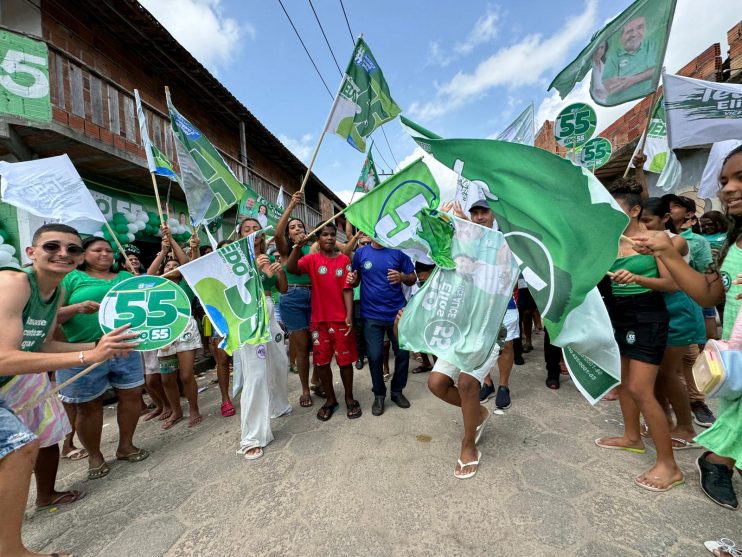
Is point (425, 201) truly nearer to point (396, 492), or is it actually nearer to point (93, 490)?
point (396, 492)

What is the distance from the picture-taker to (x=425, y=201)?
2904 millimetres

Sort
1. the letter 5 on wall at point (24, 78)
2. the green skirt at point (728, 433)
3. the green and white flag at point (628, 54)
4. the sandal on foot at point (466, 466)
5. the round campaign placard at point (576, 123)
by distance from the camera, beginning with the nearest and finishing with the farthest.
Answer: the green skirt at point (728, 433)
the sandal on foot at point (466, 466)
the green and white flag at point (628, 54)
the letter 5 on wall at point (24, 78)
the round campaign placard at point (576, 123)

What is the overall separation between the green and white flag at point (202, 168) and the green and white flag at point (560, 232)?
2572mm

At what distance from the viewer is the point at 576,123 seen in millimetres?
4812

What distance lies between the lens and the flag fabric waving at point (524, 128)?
5.43m

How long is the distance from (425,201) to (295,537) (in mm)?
2571

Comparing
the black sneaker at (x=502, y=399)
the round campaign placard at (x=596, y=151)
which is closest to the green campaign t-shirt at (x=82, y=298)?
the black sneaker at (x=502, y=399)

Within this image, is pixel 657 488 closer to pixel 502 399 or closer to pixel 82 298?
pixel 502 399

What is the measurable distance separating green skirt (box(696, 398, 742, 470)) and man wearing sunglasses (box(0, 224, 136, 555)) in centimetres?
310

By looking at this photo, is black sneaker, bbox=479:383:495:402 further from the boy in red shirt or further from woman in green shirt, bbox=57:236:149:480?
woman in green shirt, bbox=57:236:149:480

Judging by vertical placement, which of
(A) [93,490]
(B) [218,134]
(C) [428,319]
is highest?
(B) [218,134]

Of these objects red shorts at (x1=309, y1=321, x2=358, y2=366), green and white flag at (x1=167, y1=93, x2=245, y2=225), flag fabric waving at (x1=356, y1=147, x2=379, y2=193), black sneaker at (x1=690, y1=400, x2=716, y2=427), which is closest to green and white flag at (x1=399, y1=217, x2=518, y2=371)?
red shorts at (x1=309, y1=321, x2=358, y2=366)

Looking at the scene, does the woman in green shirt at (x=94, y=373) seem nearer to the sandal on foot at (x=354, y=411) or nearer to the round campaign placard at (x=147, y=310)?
the round campaign placard at (x=147, y=310)

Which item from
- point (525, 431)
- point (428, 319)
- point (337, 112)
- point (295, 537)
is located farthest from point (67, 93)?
point (525, 431)
